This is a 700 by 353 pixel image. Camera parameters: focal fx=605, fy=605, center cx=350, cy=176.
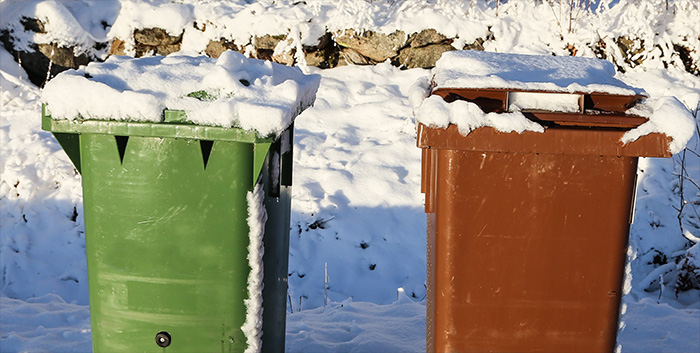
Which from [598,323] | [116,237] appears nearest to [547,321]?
[598,323]

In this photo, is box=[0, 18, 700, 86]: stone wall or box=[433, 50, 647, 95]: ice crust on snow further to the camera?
box=[0, 18, 700, 86]: stone wall

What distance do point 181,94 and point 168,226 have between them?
1.87ft

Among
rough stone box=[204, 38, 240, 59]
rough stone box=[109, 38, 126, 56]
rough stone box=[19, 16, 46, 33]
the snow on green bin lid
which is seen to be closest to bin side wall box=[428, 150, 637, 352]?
the snow on green bin lid

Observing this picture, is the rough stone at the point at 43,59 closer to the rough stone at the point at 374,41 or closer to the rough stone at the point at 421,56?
the rough stone at the point at 374,41

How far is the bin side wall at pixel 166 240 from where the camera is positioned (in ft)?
8.40

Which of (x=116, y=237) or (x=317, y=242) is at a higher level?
(x=116, y=237)

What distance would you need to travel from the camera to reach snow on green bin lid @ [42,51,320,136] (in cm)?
248

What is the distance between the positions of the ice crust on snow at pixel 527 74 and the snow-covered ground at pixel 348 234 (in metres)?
1.66

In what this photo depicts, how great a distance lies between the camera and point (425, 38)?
6.96 metres

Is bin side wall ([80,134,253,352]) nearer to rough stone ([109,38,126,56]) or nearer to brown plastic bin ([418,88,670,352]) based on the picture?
brown plastic bin ([418,88,670,352])

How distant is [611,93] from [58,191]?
4.91 m

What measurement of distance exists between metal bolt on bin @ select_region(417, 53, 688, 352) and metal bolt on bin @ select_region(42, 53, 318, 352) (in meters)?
0.82

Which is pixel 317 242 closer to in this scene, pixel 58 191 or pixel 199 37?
pixel 58 191

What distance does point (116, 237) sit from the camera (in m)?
2.63
